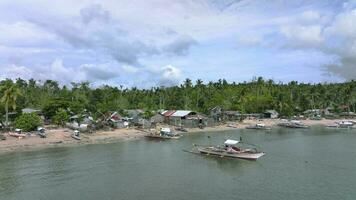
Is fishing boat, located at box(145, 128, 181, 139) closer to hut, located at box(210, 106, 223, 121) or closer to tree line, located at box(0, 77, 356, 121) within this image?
tree line, located at box(0, 77, 356, 121)

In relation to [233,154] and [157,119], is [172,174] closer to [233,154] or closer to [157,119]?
[233,154]

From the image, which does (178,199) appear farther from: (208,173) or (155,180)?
(208,173)

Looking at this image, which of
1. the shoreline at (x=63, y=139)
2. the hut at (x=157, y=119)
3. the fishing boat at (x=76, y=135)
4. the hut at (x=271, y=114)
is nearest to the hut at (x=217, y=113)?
the hut at (x=271, y=114)

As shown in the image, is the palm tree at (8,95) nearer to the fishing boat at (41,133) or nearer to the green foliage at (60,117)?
the fishing boat at (41,133)

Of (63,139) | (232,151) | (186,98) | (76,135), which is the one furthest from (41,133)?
(186,98)

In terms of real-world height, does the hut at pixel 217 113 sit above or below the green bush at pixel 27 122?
above

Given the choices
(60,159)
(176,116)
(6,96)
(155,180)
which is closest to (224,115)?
(176,116)
